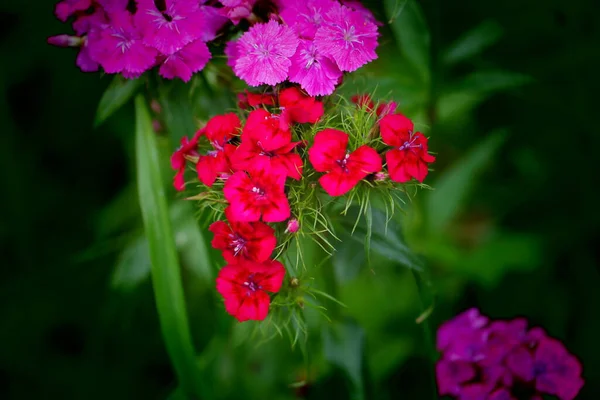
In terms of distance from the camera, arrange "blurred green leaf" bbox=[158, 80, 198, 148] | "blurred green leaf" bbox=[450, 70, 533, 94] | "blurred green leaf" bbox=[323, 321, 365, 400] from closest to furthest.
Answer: "blurred green leaf" bbox=[158, 80, 198, 148] < "blurred green leaf" bbox=[323, 321, 365, 400] < "blurred green leaf" bbox=[450, 70, 533, 94]

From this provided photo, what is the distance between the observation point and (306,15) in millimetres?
1016

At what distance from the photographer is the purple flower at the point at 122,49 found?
1.04 metres

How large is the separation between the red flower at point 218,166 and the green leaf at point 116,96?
28 cm

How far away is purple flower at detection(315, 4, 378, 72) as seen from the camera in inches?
38.2

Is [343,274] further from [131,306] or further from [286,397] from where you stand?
[131,306]

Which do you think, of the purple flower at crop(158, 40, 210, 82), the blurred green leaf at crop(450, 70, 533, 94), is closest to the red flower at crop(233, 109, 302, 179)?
the purple flower at crop(158, 40, 210, 82)

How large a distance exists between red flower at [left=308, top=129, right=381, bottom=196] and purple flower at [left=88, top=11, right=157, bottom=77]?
0.38 m

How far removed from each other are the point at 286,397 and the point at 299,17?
1317 mm

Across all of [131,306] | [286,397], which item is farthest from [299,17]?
[286,397]

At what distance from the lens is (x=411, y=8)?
4.79ft

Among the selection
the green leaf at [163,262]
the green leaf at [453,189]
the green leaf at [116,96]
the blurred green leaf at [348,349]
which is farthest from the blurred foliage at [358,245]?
the green leaf at [116,96]

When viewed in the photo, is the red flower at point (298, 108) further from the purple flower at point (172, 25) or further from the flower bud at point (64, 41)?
the flower bud at point (64, 41)

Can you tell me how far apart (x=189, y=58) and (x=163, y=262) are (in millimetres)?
440

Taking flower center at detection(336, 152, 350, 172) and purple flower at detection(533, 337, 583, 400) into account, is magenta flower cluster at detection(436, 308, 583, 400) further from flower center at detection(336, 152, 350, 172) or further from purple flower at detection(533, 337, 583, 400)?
flower center at detection(336, 152, 350, 172)
